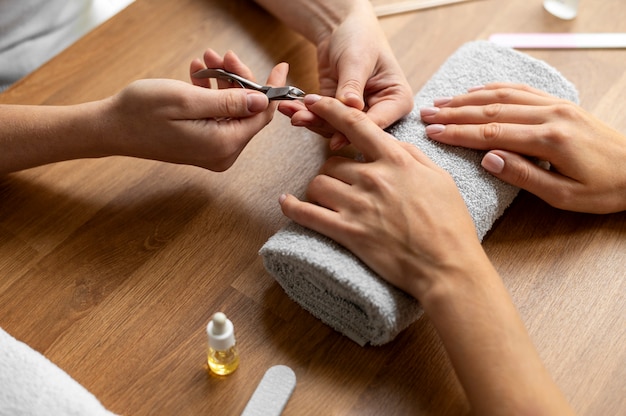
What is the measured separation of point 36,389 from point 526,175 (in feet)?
2.18

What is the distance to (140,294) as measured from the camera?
0.82 meters

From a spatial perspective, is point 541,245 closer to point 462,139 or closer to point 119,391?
point 462,139

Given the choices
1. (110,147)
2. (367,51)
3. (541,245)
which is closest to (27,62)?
(110,147)

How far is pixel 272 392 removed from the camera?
2.40ft

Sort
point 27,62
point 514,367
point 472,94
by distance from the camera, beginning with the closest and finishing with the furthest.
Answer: point 514,367 < point 472,94 < point 27,62

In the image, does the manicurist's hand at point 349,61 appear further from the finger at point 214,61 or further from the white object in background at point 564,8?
the white object in background at point 564,8

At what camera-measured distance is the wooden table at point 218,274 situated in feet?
2.46

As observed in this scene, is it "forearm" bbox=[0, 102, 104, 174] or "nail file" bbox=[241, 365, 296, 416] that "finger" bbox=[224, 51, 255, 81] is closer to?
"forearm" bbox=[0, 102, 104, 174]

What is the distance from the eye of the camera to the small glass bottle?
2.27 feet

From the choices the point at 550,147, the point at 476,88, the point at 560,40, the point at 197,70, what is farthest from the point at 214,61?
the point at 560,40

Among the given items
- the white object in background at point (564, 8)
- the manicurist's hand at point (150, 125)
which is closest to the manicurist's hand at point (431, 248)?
the manicurist's hand at point (150, 125)

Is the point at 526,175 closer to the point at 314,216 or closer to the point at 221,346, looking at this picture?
the point at 314,216

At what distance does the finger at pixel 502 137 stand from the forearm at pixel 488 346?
0.19 metres

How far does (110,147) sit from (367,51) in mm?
407
